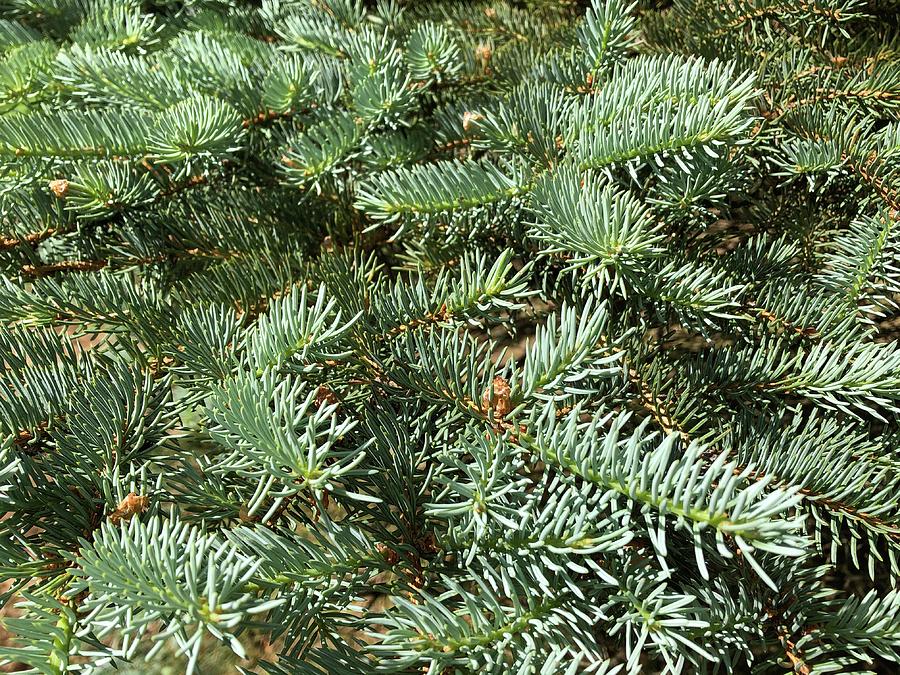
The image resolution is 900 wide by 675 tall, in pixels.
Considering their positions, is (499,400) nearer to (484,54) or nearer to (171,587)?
(171,587)

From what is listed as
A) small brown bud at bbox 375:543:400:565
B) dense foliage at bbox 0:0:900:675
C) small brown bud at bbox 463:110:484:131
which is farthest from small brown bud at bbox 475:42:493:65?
small brown bud at bbox 375:543:400:565

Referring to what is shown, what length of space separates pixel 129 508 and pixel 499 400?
203 mm

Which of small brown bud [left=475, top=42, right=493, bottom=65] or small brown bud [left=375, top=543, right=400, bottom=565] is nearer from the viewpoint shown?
small brown bud [left=375, top=543, right=400, bottom=565]

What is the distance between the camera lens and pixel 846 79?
619 mm

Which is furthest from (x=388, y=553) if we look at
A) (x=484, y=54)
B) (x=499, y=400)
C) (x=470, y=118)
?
(x=484, y=54)

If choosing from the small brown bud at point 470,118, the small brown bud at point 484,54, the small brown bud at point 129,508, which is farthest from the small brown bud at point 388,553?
the small brown bud at point 484,54

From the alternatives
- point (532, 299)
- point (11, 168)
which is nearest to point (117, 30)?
point (11, 168)

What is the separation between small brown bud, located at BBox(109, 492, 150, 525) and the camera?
0.36 m

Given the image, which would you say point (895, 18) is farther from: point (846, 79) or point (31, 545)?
point (31, 545)

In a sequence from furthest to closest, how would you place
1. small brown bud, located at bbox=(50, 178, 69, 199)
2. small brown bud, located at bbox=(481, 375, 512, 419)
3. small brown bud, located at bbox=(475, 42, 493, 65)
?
small brown bud, located at bbox=(475, 42, 493, 65) → small brown bud, located at bbox=(50, 178, 69, 199) → small brown bud, located at bbox=(481, 375, 512, 419)

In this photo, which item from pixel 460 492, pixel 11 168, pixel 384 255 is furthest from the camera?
pixel 384 255

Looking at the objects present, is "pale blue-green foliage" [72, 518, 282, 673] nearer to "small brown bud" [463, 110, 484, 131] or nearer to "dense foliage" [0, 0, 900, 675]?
"dense foliage" [0, 0, 900, 675]

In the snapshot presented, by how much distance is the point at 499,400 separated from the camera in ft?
1.28

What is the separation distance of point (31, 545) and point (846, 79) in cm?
72
